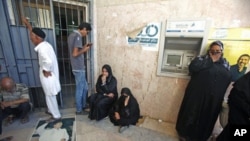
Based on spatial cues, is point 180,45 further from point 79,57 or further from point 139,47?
point 79,57

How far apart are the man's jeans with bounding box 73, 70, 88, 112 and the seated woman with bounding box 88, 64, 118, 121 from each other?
0.20m

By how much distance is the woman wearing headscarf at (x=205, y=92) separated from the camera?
141cm

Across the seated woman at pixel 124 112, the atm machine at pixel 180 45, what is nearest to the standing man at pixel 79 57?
the seated woman at pixel 124 112

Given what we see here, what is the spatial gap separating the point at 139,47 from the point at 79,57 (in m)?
1.02

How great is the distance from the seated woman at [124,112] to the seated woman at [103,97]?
0.14 metres

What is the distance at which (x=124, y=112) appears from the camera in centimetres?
190

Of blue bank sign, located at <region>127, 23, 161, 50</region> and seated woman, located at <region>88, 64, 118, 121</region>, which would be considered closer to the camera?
blue bank sign, located at <region>127, 23, 161, 50</region>

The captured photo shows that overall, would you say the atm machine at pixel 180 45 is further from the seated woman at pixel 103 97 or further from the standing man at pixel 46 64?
the standing man at pixel 46 64

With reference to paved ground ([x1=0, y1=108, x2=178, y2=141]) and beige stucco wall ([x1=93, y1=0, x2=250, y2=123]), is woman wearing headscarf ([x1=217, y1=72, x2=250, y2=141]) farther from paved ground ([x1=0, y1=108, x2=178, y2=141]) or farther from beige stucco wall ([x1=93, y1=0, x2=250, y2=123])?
paved ground ([x1=0, y1=108, x2=178, y2=141])

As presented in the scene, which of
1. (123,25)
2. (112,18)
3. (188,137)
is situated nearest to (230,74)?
(188,137)

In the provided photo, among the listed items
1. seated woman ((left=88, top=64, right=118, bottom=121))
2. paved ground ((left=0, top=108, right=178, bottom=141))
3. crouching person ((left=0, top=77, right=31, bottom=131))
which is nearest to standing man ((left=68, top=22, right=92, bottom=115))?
seated woman ((left=88, top=64, right=118, bottom=121))

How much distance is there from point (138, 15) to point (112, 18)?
19.3 inches

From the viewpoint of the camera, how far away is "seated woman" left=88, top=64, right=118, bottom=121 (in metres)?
2.00

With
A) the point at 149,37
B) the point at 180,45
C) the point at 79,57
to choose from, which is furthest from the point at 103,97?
the point at 180,45
